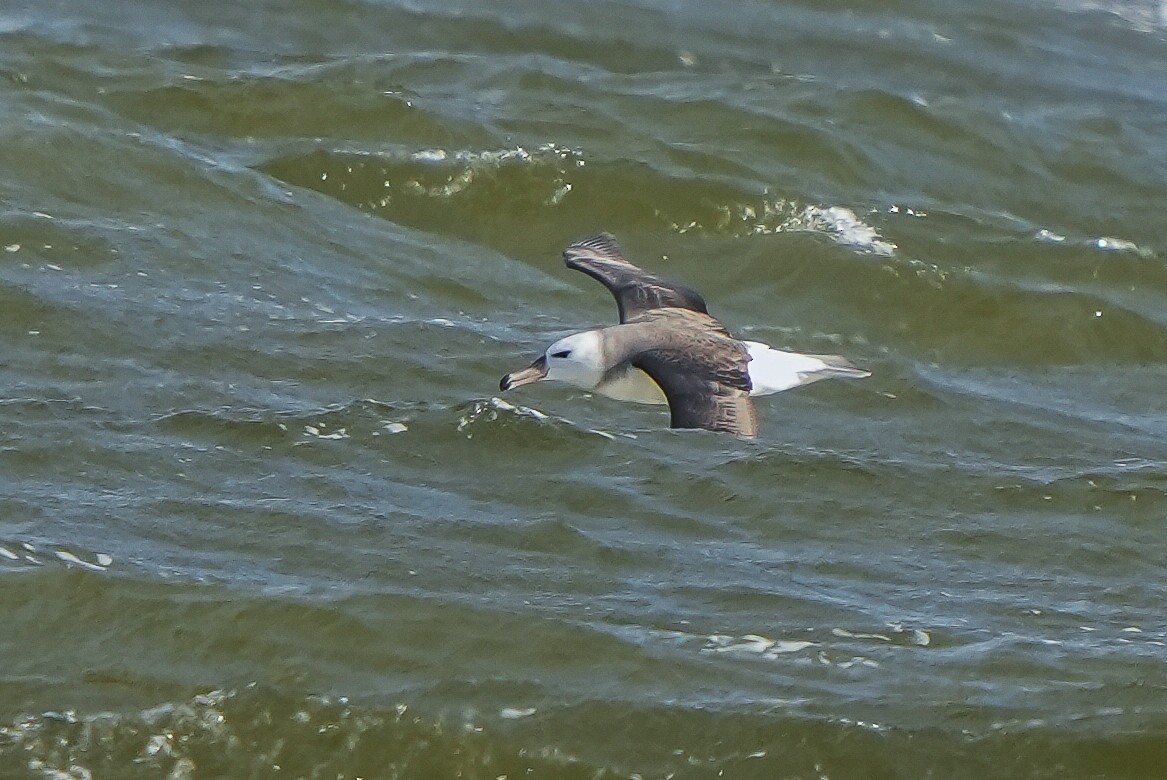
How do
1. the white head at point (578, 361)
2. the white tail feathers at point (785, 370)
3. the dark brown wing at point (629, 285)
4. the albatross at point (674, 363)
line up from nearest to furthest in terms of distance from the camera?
the albatross at point (674, 363), the white tail feathers at point (785, 370), the white head at point (578, 361), the dark brown wing at point (629, 285)

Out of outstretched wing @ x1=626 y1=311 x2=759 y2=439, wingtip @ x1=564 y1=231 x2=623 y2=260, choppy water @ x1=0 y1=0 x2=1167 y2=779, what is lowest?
choppy water @ x1=0 y1=0 x2=1167 y2=779

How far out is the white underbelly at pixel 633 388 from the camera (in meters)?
10.8

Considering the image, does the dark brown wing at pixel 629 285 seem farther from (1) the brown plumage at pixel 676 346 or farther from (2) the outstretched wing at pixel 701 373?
(2) the outstretched wing at pixel 701 373

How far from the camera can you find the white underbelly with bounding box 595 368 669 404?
427 inches

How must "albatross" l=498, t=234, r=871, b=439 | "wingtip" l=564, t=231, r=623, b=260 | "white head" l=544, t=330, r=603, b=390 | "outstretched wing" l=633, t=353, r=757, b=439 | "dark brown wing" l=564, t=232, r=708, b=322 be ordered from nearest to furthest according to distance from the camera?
"outstretched wing" l=633, t=353, r=757, b=439, "albatross" l=498, t=234, r=871, b=439, "white head" l=544, t=330, r=603, b=390, "dark brown wing" l=564, t=232, r=708, b=322, "wingtip" l=564, t=231, r=623, b=260

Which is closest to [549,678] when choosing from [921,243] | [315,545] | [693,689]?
[693,689]

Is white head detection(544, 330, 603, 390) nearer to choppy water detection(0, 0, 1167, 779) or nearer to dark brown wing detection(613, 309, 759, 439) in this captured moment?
dark brown wing detection(613, 309, 759, 439)

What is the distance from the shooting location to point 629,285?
11648mm

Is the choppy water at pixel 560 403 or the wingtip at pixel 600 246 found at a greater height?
the wingtip at pixel 600 246

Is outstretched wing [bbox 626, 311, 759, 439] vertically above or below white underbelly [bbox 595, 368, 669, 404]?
above

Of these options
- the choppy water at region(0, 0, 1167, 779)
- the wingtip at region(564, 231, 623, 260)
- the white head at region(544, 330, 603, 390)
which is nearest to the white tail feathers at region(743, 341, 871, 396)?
the choppy water at region(0, 0, 1167, 779)

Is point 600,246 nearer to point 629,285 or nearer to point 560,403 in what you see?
point 629,285

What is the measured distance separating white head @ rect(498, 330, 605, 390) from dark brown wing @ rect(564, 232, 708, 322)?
580 millimetres

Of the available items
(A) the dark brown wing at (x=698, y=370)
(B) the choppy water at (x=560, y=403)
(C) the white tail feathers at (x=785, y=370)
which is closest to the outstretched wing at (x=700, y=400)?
(A) the dark brown wing at (x=698, y=370)
